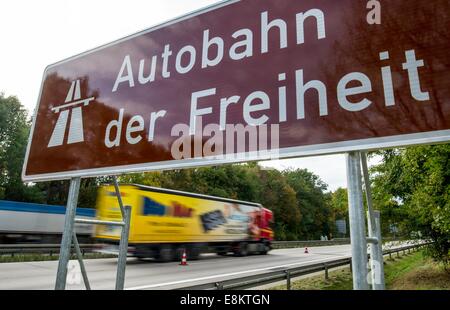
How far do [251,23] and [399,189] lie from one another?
1186 centimetres

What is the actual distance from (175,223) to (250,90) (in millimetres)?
15806

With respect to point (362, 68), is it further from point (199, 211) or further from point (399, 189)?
point (199, 211)

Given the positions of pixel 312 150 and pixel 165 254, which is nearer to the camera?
pixel 312 150

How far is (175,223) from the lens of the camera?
1675cm

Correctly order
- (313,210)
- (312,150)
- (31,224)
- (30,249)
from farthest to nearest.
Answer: (313,210)
(31,224)
(30,249)
(312,150)

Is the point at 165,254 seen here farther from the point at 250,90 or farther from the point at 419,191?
the point at 250,90

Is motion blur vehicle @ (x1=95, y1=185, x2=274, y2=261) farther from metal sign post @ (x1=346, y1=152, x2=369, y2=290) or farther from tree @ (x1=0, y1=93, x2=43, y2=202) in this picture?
tree @ (x1=0, y1=93, x2=43, y2=202)

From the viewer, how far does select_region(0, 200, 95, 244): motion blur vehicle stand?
21062mm

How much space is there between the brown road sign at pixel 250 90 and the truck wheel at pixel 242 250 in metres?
20.8

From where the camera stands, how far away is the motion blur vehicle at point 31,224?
21062 mm

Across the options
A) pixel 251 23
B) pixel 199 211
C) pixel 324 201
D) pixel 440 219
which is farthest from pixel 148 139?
pixel 324 201

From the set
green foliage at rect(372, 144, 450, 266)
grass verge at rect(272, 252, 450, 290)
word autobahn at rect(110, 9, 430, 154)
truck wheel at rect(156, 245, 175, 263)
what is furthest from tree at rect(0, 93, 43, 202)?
word autobahn at rect(110, 9, 430, 154)

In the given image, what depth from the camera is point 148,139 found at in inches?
76.0

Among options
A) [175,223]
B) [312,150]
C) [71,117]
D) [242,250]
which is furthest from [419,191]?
[242,250]
